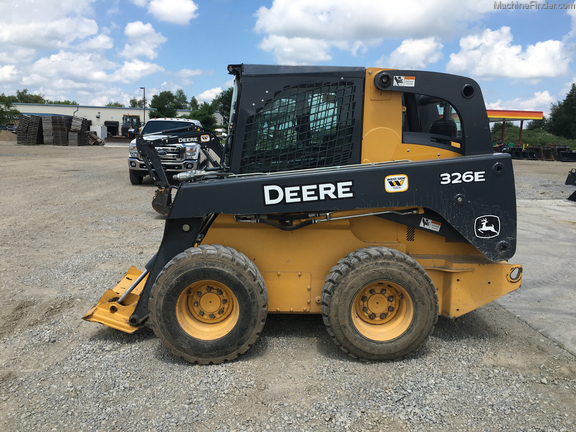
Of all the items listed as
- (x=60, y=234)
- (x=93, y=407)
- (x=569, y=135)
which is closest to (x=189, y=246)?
(x=93, y=407)

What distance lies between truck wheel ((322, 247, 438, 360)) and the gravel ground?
173 millimetres

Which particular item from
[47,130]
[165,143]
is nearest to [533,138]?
[47,130]

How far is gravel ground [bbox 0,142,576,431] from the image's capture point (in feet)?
10.3

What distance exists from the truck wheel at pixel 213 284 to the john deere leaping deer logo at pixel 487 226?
1.85 metres

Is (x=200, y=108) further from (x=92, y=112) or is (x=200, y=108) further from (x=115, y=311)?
(x=115, y=311)

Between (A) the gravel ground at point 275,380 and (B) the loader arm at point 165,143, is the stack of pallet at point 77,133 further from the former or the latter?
(B) the loader arm at point 165,143

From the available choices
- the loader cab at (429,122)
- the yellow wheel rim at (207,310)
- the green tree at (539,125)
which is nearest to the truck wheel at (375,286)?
the yellow wheel rim at (207,310)

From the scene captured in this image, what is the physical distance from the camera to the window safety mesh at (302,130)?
3.96 m

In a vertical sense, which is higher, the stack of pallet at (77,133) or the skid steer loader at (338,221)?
the stack of pallet at (77,133)

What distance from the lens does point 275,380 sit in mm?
3623

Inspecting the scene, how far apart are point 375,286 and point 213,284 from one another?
4.46 ft

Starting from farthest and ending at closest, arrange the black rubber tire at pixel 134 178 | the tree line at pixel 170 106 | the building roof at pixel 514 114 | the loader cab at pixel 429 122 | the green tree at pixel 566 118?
the green tree at pixel 566 118 < the tree line at pixel 170 106 < the building roof at pixel 514 114 < the black rubber tire at pixel 134 178 < the loader cab at pixel 429 122

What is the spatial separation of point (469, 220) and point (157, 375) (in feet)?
9.25

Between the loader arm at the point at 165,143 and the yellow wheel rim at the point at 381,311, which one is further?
the loader arm at the point at 165,143
